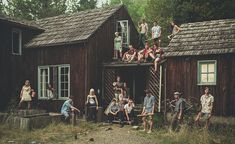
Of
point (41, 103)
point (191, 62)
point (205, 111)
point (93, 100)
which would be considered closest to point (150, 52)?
point (191, 62)

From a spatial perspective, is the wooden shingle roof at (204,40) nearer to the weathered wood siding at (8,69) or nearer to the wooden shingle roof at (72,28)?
the wooden shingle roof at (72,28)

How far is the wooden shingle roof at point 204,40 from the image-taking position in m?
16.5

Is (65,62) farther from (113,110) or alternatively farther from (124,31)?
(113,110)

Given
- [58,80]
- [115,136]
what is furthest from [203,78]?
[58,80]

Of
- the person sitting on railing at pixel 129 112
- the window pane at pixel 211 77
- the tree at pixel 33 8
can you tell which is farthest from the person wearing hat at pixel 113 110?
the tree at pixel 33 8

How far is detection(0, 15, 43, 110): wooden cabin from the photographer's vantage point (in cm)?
2064

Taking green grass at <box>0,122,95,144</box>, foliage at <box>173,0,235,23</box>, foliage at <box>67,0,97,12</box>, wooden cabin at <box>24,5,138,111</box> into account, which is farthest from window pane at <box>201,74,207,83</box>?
foliage at <box>67,0,97,12</box>

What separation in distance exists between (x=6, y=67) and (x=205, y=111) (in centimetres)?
1135

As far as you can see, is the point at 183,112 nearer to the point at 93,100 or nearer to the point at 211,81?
the point at 211,81

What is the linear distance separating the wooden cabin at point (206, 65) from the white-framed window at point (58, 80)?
581 cm

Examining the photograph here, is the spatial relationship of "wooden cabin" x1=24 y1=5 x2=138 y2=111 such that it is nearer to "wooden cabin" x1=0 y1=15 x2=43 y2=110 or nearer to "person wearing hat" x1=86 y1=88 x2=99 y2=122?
"wooden cabin" x1=0 y1=15 x2=43 y2=110

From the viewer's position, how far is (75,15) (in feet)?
78.2

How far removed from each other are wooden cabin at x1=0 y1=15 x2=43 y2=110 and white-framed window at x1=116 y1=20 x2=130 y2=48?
4.93 m

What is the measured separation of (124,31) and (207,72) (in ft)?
24.0
